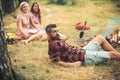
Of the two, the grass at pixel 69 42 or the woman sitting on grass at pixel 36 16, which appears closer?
the grass at pixel 69 42

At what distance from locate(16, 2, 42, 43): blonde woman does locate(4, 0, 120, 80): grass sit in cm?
9

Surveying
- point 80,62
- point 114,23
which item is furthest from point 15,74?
point 114,23

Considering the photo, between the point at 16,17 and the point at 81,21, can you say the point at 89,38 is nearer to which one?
the point at 81,21

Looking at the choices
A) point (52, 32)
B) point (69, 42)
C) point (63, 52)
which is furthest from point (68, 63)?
point (52, 32)

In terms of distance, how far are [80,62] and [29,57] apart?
0.72 metres

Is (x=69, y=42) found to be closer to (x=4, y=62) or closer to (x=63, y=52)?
(x=63, y=52)

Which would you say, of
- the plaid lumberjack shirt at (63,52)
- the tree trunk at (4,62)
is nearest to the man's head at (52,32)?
the plaid lumberjack shirt at (63,52)

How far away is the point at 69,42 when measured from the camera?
7840 millimetres

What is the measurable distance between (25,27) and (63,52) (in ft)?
2.44

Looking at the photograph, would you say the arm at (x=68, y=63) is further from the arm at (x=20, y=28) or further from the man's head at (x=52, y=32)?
the arm at (x=20, y=28)

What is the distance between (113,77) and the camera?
7477mm

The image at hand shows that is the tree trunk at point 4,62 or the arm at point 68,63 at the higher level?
the tree trunk at point 4,62

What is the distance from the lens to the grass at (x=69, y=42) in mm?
7504

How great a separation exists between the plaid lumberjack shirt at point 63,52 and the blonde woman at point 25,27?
0.39 meters
